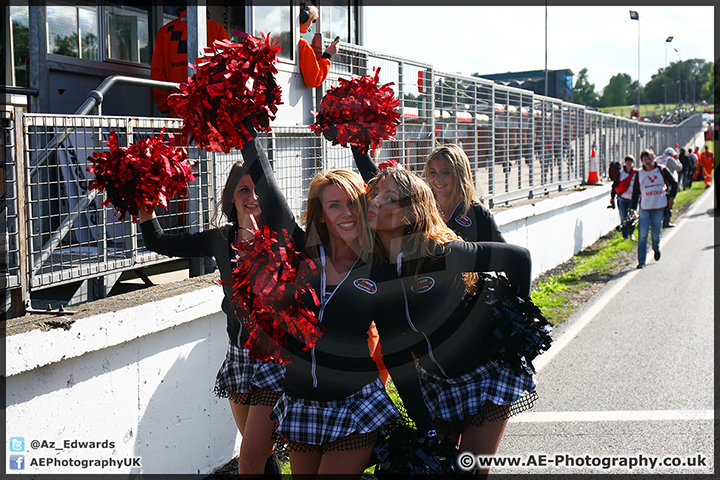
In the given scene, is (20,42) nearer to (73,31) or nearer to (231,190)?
(73,31)

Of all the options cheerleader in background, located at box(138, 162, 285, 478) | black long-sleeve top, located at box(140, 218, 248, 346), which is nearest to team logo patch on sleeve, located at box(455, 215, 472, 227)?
cheerleader in background, located at box(138, 162, 285, 478)

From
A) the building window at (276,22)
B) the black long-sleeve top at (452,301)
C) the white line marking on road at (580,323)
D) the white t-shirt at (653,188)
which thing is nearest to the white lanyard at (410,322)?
the black long-sleeve top at (452,301)

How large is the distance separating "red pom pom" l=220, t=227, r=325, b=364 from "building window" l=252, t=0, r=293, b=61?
4.04m

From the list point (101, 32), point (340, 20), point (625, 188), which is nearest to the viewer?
point (101, 32)

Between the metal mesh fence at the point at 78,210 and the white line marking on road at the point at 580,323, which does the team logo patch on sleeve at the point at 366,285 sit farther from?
the white line marking on road at the point at 580,323

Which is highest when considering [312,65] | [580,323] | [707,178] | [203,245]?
[312,65]

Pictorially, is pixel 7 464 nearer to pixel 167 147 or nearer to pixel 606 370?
pixel 167 147

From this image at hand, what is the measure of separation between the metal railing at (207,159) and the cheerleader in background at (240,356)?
1.99ft

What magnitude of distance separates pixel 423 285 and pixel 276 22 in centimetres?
428

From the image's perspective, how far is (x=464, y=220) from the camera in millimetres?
4039

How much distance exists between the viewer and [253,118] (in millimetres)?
2871

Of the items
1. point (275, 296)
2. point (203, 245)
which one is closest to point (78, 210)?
point (203, 245)

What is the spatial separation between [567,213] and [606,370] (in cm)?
656

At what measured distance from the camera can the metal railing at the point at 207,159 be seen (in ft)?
11.8
